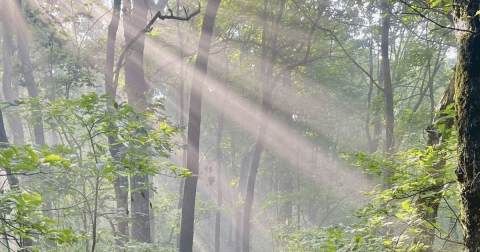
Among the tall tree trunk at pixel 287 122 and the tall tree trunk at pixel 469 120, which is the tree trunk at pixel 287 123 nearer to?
the tall tree trunk at pixel 287 122

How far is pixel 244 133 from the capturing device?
31.3 metres

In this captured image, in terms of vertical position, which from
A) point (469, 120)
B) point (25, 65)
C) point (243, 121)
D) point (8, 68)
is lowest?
point (469, 120)

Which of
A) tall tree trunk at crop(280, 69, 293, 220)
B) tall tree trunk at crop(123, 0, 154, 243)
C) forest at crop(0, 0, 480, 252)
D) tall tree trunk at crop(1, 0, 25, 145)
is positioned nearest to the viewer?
forest at crop(0, 0, 480, 252)

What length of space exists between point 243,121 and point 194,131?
16.9 m

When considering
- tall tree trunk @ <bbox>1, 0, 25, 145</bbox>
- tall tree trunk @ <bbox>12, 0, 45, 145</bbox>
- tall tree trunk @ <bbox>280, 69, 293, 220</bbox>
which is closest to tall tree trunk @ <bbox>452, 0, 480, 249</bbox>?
tall tree trunk @ <bbox>12, 0, 45, 145</bbox>

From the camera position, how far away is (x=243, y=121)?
28.8m

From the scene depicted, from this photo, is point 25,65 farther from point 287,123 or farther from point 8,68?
point 287,123

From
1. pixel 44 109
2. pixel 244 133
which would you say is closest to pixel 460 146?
pixel 44 109

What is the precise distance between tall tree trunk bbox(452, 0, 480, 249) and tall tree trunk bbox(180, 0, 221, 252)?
899cm

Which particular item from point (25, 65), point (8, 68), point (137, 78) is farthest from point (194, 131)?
point (8, 68)

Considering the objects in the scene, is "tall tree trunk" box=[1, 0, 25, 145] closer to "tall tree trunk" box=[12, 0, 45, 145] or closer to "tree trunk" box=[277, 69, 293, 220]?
"tall tree trunk" box=[12, 0, 45, 145]

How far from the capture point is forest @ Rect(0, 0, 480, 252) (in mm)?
3834

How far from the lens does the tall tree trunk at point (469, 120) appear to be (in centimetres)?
261

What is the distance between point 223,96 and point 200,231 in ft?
68.8
